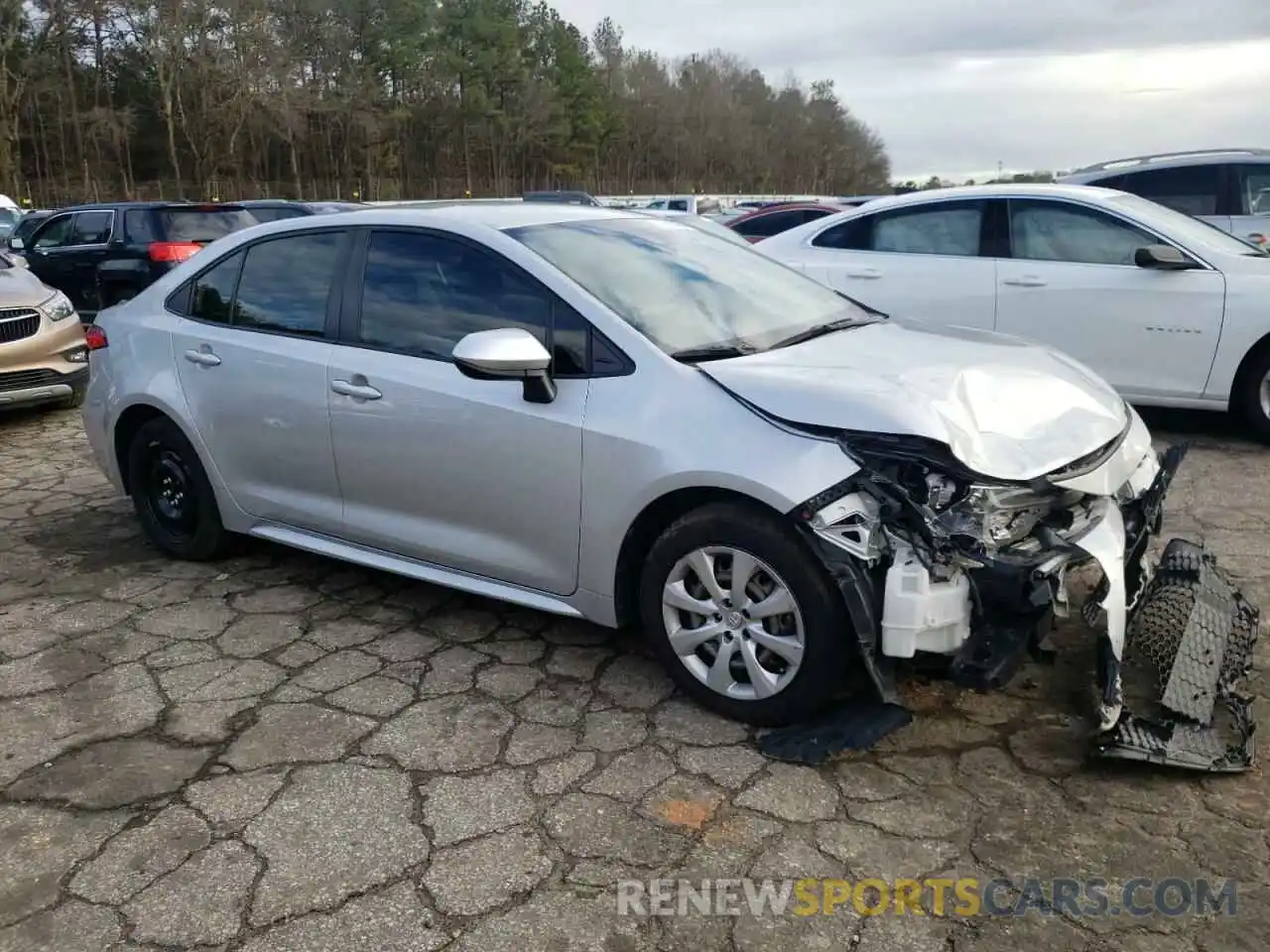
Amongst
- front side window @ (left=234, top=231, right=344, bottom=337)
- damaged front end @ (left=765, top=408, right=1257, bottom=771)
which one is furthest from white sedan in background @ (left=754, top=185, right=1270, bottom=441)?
front side window @ (left=234, top=231, right=344, bottom=337)

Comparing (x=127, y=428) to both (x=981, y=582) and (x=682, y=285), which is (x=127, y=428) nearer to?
(x=682, y=285)

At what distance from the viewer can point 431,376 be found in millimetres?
3637

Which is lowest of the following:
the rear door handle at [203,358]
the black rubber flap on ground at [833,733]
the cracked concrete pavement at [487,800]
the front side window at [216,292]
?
the cracked concrete pavement at [487,800]

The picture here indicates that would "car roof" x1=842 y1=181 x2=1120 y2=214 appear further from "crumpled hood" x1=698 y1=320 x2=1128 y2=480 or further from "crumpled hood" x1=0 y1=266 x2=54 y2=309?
"crumpled hood" x1=0 y1=266 x2=54 y2=309

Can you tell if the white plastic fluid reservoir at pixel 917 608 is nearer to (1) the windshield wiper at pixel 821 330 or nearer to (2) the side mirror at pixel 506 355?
(1) the windshield wiper at pixel 821 330

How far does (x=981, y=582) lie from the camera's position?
2828mm

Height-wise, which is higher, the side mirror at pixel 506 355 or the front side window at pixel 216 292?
the front side window at pixel 216 292

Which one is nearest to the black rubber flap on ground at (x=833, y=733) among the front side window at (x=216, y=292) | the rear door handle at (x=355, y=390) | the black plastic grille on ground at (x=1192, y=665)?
A: the black plastic grille on ground at (x=1192, y=665)

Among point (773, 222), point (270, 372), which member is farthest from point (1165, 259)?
point (773, 222)

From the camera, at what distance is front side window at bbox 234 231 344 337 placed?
4.07 meters

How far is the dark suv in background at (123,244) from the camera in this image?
37.2 ft

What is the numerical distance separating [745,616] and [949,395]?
35.5 inches

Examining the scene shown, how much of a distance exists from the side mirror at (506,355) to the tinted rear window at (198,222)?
9.35 metres

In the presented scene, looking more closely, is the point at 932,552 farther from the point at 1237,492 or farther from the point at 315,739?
the point at 1237,492
